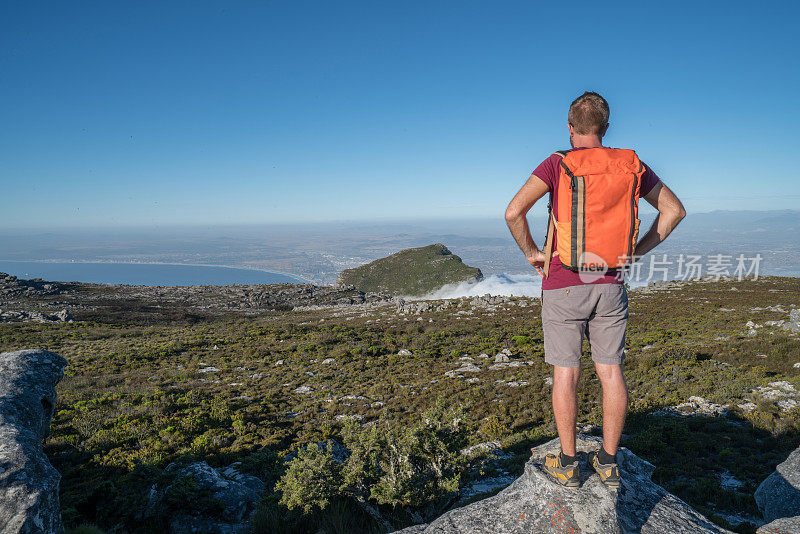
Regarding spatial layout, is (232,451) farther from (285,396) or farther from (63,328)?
(63,328)

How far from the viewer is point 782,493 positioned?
16.3ft

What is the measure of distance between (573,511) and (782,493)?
4144mm

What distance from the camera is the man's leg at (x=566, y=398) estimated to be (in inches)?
129

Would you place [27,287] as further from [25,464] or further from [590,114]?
[590,114]

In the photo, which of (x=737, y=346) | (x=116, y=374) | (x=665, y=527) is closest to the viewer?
(x=665, y=527)

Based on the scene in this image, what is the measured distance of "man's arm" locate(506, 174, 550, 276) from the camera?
124 inches

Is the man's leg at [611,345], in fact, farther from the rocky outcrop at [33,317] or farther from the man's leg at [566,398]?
the rocky outcrop at [33,317]

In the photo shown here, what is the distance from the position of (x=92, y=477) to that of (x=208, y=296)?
66.7 meters

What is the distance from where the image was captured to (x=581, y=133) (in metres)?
3.24

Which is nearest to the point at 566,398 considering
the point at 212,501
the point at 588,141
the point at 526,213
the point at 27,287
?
the point at 526,213

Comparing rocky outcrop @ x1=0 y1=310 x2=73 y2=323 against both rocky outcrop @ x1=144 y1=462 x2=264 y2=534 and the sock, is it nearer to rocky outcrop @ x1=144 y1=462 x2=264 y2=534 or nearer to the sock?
rocky outcrop @ x1=144 y1=462 x2=264 y2=534

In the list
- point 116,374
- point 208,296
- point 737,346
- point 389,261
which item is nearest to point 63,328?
point 116,374

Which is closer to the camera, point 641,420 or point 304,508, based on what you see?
point 304,508

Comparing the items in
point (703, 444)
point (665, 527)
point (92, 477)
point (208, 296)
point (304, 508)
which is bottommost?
point (208, 296)
